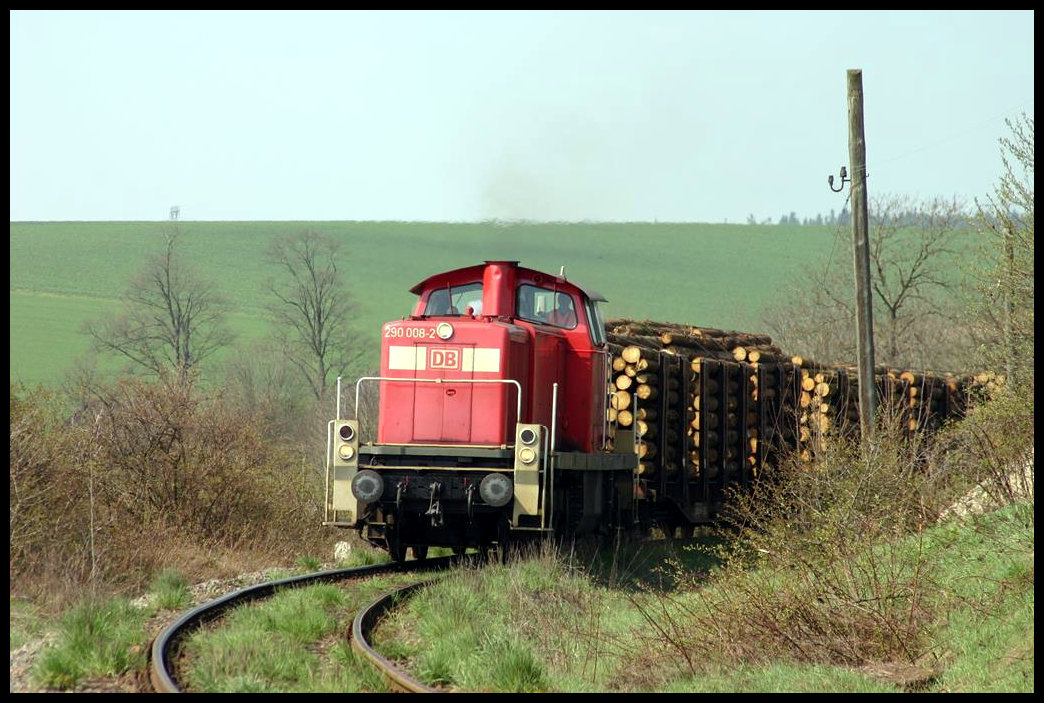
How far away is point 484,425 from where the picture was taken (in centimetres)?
1299

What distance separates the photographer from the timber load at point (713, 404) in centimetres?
1731

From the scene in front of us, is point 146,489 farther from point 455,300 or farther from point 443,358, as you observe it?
point 443,358

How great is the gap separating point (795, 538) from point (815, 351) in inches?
1340

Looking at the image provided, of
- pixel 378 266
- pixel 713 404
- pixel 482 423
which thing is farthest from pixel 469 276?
pixel 378 266

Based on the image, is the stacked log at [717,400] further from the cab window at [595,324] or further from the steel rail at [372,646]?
the steel rail at [372,646]

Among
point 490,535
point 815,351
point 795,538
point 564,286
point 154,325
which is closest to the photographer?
point 795,538

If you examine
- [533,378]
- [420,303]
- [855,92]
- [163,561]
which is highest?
[855,92]

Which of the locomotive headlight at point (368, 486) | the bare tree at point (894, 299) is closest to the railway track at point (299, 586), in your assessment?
the locomotive headlight at point (368, 486)

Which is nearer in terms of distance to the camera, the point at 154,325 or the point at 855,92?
the point at 855,92

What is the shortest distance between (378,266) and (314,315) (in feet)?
58.3

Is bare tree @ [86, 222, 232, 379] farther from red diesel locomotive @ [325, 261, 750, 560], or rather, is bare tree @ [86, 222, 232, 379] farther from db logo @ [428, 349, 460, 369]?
db logo @ [428, 349, 460, 369]

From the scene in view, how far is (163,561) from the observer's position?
13562 mm

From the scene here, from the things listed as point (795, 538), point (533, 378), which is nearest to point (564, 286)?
point (533, 378)

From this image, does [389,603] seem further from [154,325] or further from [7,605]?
[154,325]
